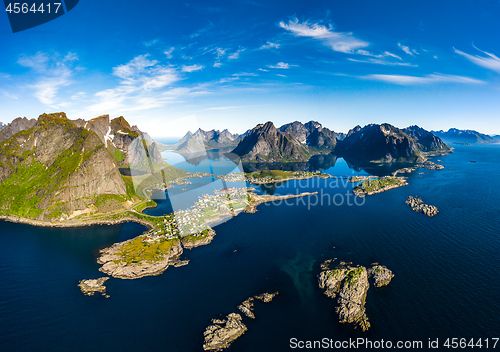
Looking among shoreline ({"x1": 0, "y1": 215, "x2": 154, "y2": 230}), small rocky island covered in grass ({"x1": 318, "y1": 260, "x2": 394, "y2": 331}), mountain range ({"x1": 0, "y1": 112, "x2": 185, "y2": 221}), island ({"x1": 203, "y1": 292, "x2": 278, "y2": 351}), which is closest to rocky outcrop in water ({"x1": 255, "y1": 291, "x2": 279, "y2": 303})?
island ({"x1": 203, "y1": 292, "x2": 278, "y2": 351})

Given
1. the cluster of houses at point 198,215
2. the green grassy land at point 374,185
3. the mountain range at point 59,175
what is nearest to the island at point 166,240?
the cluster of houses at point 198,215

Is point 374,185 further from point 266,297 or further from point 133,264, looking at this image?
point 133,264

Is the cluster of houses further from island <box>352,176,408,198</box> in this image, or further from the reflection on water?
island <box>352,176,408,198</box>

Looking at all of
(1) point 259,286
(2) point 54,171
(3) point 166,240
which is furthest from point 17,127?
(1) point 259,286

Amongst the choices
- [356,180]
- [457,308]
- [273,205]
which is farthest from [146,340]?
[356,180]

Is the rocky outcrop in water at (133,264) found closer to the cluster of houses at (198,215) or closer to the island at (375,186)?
the cluster of houses at (198,215)

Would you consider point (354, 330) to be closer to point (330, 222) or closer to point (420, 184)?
point (330, 222)
